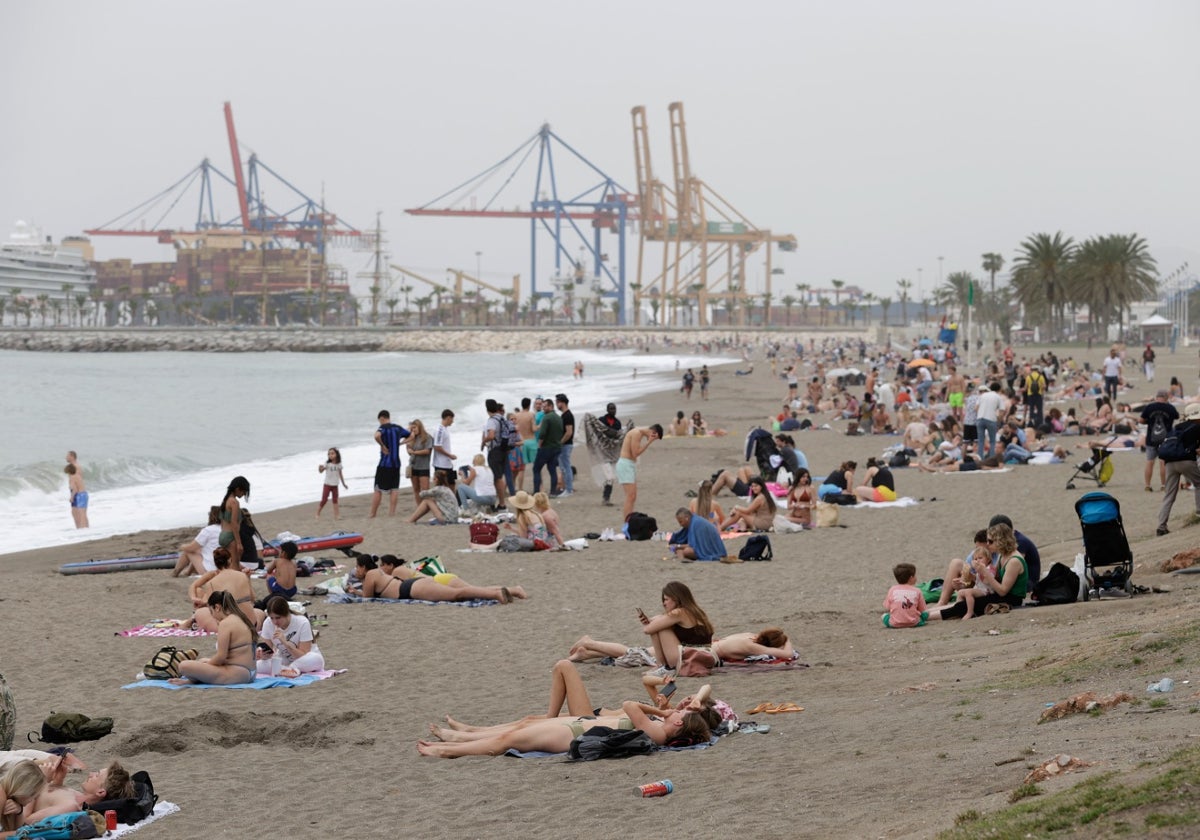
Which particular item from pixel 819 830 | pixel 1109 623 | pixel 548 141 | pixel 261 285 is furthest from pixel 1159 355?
pixel 261 285

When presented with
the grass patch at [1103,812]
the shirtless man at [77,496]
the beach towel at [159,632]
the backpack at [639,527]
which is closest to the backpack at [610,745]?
the grass patch at [1103,812]

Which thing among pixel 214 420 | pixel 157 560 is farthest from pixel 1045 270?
pixel 157 560

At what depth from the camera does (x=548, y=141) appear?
478 feet

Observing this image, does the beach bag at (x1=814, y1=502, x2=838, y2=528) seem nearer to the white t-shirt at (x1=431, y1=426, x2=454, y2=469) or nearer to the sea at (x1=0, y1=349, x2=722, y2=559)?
the white t-shirt at (x1=431, y1=426, x2=454, y2=469)

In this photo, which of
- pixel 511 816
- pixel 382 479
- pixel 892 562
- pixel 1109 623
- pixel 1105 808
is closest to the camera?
pixel 1105 808

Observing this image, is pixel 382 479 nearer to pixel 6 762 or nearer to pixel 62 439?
pixel 6 762

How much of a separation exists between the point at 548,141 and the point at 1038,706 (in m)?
144

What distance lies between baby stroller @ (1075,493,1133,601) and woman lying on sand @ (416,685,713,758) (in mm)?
3335

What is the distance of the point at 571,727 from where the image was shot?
621 cm

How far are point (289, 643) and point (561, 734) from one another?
8.65 ft

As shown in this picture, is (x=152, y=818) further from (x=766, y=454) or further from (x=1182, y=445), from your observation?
(x=766, y=454)

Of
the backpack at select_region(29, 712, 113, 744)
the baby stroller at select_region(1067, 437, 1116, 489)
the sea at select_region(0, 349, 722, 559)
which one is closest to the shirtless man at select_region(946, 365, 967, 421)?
the baby stroller at select_region(1067, 437, 1116, 489)

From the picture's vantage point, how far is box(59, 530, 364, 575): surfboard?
12273 millimetres

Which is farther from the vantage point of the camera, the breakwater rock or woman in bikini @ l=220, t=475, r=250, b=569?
the breakwater rock
